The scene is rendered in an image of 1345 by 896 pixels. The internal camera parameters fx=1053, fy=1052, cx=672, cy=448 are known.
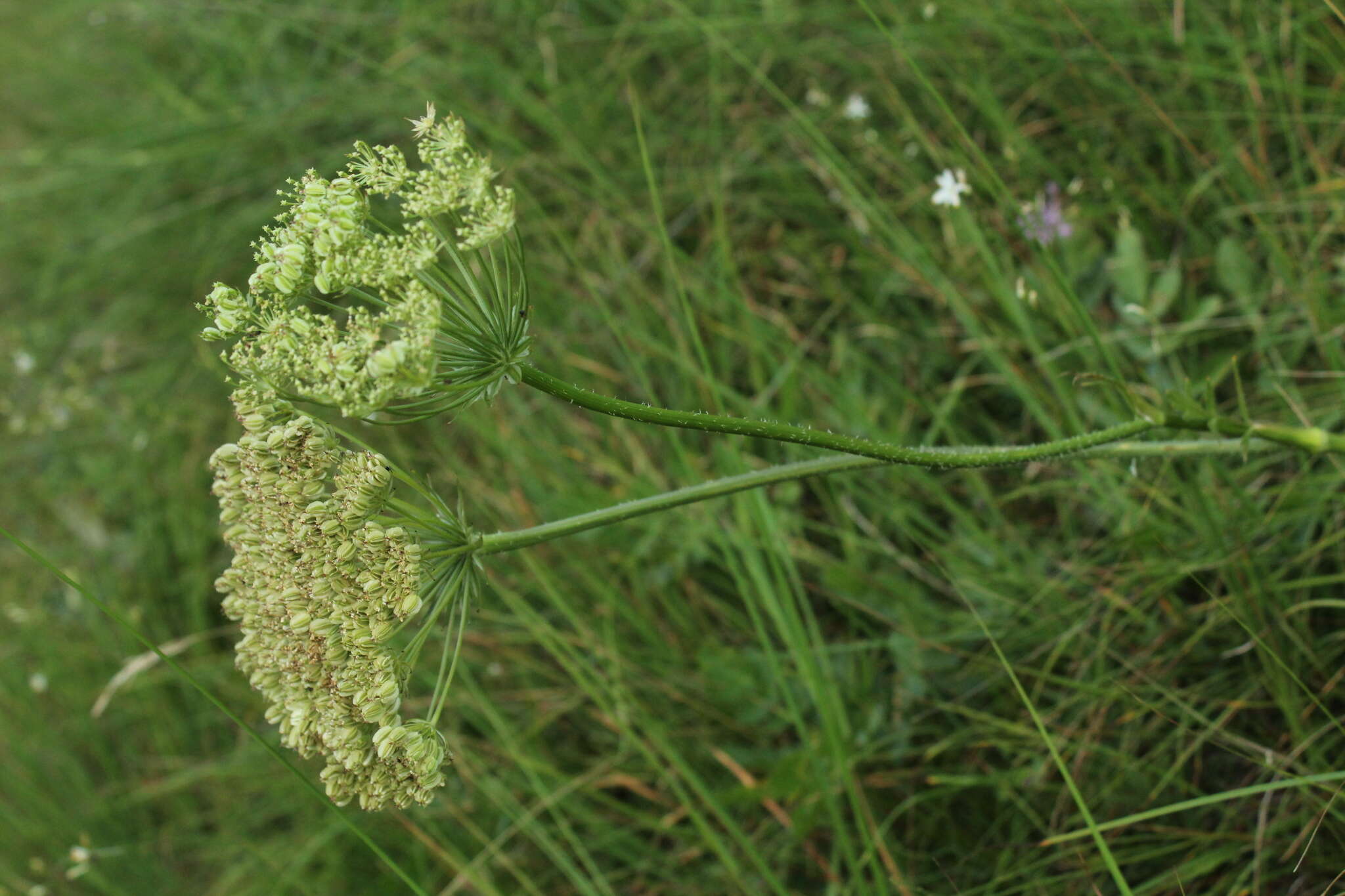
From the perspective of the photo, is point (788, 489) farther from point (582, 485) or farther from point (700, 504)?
point (582, 485)

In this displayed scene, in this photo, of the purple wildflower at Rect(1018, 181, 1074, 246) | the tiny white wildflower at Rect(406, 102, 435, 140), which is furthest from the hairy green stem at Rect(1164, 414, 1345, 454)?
the tiny white wildflower at Rect(406, 102, 435, 140)

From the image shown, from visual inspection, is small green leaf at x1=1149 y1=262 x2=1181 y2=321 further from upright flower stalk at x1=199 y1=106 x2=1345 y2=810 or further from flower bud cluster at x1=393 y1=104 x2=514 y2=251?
flower bud cluster at x1=393 y1=104 x2=514 y2=251

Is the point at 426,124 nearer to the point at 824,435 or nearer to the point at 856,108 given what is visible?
the point at 824,435

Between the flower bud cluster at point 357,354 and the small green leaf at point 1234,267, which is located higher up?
the flower bud cluster at point 357,354

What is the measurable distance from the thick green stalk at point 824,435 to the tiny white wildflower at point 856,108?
78.1 inches

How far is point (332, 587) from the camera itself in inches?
70.8

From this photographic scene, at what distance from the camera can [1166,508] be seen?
2.80 meters

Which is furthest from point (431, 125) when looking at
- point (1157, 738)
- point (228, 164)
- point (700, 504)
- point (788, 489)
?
point (228, 164)

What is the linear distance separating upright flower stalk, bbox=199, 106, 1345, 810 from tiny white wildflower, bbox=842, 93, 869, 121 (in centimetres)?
198

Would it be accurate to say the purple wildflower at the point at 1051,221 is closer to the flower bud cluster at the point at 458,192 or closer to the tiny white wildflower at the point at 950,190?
the tiny white wildflower at the point at 950,190

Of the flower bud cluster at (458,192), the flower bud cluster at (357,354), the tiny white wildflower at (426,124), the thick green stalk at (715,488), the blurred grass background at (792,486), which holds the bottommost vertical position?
the blurred grass background at (792,486)

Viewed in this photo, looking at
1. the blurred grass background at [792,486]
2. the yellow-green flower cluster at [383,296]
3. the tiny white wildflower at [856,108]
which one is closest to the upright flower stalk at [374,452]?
the yellow-green flower cluster at [383,296]

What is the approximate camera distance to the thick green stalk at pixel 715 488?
1776mm

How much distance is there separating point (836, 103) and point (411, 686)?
8.80 ft
